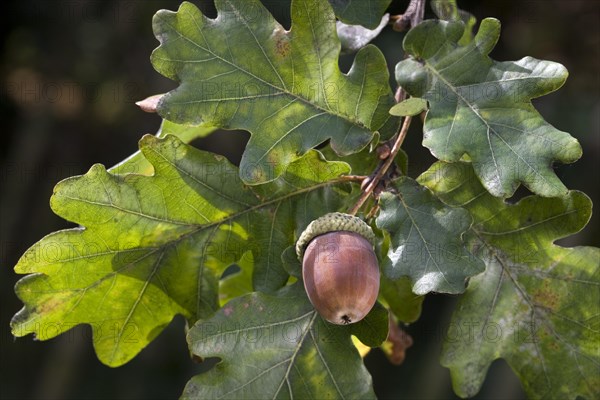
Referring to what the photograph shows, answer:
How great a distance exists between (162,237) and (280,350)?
0.83ft

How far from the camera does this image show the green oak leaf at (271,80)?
3.82ft

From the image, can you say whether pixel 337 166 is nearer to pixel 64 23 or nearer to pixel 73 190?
pixel 73 190

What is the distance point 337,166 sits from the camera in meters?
1.21

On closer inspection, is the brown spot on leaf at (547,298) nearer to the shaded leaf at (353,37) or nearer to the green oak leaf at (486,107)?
the green oak leaf at (486,107)

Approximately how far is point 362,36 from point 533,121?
0.50 metres

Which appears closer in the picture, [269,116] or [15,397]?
[269,116]

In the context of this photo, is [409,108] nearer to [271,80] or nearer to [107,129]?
[271,80]

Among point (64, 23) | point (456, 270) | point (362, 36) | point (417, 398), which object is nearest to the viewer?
point (456, 270)

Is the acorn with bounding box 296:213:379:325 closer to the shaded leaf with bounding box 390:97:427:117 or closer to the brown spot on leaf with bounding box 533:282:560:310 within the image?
the shaded leaf with bounding box 390:97:427:117

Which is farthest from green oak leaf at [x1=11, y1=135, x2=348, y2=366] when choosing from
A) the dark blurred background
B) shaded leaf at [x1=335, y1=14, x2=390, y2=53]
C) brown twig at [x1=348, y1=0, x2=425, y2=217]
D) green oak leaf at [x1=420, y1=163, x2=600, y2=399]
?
the dark blurred background

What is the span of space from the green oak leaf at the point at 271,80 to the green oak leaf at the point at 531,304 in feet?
0.78

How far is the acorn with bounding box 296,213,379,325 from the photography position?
1053 millimetres

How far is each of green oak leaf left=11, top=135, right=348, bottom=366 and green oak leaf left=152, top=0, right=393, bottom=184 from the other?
0.07 meters

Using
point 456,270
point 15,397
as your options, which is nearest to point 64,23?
point 15,397
